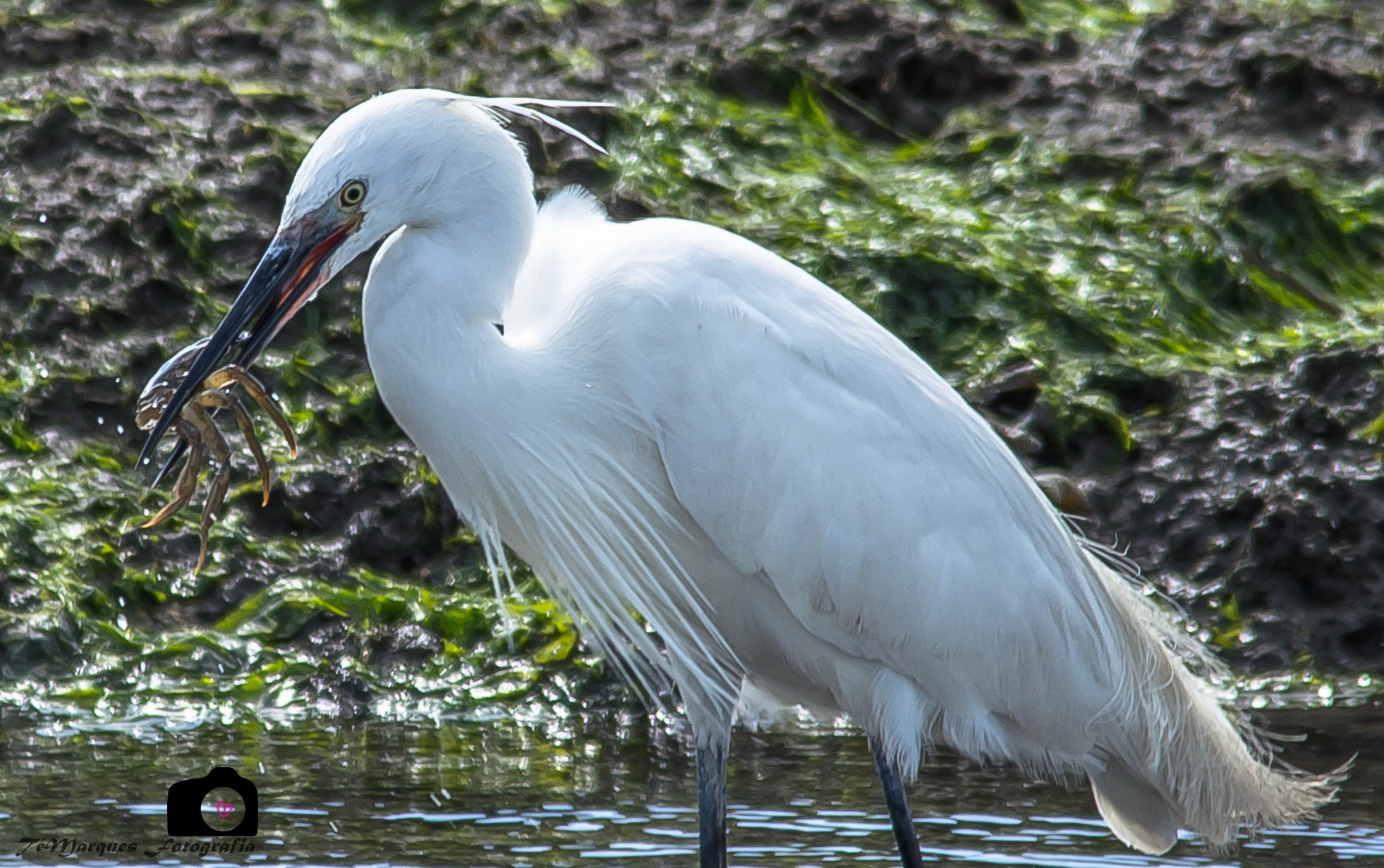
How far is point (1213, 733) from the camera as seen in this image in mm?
3990

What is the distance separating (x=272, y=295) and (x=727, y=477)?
960 mm

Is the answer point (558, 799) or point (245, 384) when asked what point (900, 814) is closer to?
point (558, 799)

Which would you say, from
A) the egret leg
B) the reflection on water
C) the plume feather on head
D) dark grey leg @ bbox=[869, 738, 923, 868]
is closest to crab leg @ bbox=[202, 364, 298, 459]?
the plume feather on head

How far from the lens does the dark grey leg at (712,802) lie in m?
3.75

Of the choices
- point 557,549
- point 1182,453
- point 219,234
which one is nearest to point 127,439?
point 219,234

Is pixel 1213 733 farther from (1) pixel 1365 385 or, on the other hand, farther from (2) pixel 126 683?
(2) pixel 126 683

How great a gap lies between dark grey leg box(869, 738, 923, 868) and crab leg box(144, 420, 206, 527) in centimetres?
131

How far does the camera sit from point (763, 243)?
6598 millimetres

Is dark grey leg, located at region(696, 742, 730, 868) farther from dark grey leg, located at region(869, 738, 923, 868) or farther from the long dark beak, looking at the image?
the long dark beak

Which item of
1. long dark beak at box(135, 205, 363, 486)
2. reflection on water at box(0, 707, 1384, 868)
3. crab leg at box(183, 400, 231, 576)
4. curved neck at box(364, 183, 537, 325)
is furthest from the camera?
reflection on water at box(0, 707, 1384, 868)

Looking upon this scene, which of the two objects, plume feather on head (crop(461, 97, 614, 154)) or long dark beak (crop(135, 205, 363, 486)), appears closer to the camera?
long dark beak (crop(135, 205, 363, 486))

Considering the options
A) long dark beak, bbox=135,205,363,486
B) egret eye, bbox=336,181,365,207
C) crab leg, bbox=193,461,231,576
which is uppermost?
egret eye, bbox=336,181,365,207

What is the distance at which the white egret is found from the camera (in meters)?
3.34

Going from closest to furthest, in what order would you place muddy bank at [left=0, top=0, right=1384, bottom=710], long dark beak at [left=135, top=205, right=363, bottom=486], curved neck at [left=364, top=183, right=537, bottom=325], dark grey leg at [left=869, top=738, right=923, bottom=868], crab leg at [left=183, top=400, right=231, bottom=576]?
long dark beak at [left=135, top=205, right=363, bottom=486] < curved neck at [left=364, top=183, right=537, bottom=325] < crab leg at [left=183, top=400, right=231, bottom=576] < dark grey leg at [left=869, top=738, right=923, bottom=868] < muddy bank at [left=0, top=0, right=1384, bottom=710]
